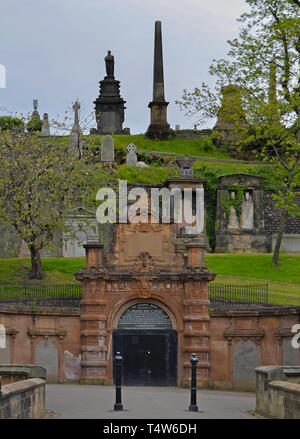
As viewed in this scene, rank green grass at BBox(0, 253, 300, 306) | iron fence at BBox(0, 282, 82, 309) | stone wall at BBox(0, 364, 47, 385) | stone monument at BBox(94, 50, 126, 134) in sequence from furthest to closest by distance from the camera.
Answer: stone monument at BBox(94, 50, 126, 134) < green grass at BBox(0, 253, 300, 306) < iron fence at BBox(0, 282, 82, 309) < stone wall at BBox(0, 364, 47, 385)

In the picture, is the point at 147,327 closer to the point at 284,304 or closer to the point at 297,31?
the point at 284,304

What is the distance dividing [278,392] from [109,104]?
56793 millimetres

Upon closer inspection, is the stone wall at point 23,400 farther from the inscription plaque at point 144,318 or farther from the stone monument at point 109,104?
the stone monument at point 109,104

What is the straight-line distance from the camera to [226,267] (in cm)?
3625

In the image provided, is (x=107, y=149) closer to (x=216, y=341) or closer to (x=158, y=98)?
(x=158, y=98)

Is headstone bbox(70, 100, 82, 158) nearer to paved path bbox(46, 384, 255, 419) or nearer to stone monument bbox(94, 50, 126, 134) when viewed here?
paved path bbox(46, 384, 255, 419)

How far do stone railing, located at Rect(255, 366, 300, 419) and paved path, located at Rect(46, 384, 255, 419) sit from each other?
547 mm

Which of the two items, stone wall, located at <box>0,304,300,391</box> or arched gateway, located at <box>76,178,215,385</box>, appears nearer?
arched gateway, located at <box>76,178,215,385</box>

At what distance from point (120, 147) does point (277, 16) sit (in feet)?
56.0

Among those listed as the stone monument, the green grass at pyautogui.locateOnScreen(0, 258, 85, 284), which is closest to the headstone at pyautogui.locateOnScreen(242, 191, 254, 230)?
Result: the green grass at pyautogui.locateOnScreen(0, 258, 85, 284)

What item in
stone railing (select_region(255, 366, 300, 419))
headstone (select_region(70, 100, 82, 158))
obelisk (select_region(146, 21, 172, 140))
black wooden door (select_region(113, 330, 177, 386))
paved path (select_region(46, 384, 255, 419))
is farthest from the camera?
obelisk (select_region(146, 21, 172, 140))

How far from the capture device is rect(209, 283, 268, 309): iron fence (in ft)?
95.9

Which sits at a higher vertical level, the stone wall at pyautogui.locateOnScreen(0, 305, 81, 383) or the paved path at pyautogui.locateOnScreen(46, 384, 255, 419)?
the stone wall at pyautogui.locateOnScreen(0, 305, 81, 383)

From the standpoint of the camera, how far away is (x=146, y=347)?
27688 mm
